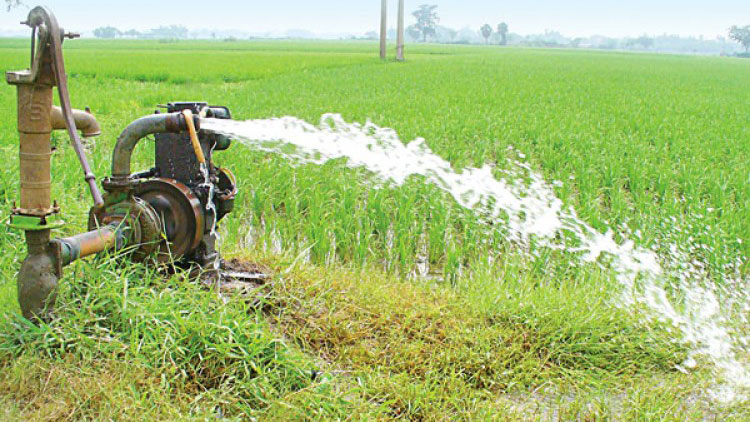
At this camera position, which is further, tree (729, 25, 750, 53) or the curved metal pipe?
tree (729, 25, 750, 53)

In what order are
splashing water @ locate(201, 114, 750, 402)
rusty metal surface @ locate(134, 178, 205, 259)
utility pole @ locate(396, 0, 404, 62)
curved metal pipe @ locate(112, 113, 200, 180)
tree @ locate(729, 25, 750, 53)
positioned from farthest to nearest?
tree @ locate(729, 25, 750, 53) < utility pole @ locate(396, 0, 404, 62) < splashing water @ locate(201, 114, 750, 402) < rusty metal surface @ locate(134, 178, 205, 259) < curved metal pipe @ locate(112, 113, 200, 180)

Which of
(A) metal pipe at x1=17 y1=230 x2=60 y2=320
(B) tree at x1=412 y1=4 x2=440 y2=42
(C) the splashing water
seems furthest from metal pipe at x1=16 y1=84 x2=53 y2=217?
(B) tree at x1=412 y1=4 x2=440 y2=42

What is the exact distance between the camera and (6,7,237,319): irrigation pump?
194 cm

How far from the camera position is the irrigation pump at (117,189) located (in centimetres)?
194

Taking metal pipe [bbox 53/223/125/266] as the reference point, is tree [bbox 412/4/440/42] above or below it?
above

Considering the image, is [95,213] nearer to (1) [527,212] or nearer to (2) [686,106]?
(1) [527,212]

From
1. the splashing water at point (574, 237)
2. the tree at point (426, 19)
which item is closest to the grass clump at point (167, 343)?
the splashing water at point (574, 237)

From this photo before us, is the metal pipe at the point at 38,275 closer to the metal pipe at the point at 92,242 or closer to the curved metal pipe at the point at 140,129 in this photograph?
the metal pipe at the point at 92,242

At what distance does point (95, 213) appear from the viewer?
7.78 feet

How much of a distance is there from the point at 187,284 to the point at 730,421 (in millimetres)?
1966

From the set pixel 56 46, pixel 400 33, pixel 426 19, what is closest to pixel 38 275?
pixel 56 46

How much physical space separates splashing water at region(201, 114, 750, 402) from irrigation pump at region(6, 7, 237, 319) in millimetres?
184

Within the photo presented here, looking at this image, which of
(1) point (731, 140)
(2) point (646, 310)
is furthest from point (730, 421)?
(1) point (731, 140)

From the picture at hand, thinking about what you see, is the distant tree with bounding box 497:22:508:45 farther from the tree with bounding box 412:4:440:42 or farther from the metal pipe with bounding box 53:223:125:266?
the metal pipe with bounding box 53:223:125:266
